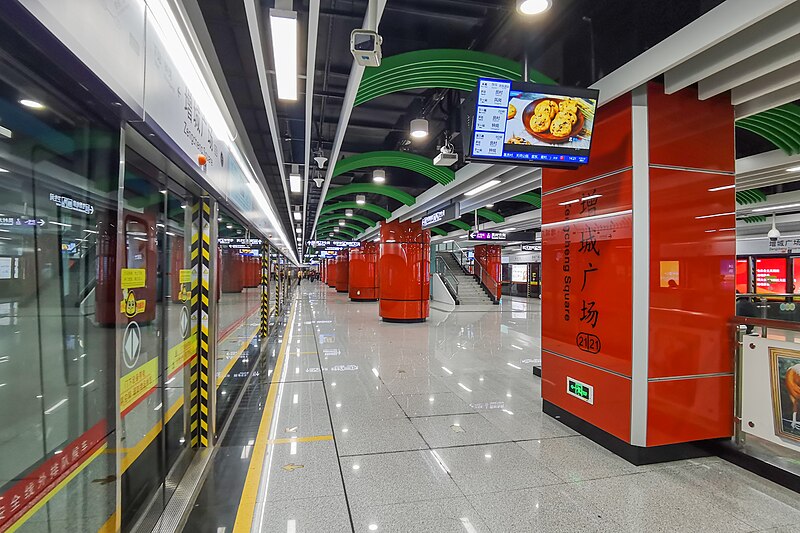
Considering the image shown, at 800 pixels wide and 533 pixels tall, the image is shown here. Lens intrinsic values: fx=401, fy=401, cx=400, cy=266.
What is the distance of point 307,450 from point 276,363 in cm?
344

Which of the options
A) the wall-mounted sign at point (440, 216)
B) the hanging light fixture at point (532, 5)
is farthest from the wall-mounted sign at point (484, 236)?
the hanging light fixture at point (532, 5)

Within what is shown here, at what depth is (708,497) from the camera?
2789 mm

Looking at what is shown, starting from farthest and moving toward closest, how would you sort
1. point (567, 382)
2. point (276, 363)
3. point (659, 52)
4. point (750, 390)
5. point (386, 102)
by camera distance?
point (276, 363) → point (386, 102) → point (567, 382) → point (750, 390) → point (659, 52)

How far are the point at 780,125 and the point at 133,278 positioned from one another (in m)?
6.83

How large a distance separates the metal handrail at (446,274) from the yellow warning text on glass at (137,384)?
56.1ft

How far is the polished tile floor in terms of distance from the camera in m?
2.48

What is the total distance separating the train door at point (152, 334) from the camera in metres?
2.26

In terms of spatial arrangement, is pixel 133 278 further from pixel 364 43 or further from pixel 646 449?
pixel 646 449

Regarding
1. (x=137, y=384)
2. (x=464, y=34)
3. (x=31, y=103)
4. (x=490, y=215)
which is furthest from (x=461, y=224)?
(x=31, y=103)

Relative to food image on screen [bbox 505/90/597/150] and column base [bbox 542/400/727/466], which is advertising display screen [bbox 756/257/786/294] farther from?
food image on screen [bbox 505/90/597/150]

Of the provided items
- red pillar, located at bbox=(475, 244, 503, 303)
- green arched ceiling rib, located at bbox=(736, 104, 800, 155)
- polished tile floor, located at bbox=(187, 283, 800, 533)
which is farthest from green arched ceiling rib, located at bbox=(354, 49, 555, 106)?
red pillar, located at bbox=(475, 244, 503, 303)

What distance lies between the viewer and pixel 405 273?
11844 mm

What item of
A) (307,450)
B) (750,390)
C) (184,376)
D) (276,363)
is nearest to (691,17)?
(750,390)

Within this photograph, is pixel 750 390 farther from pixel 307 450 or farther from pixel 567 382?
pixel 307 450
